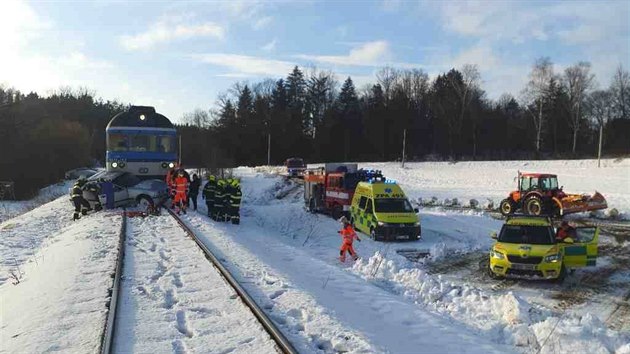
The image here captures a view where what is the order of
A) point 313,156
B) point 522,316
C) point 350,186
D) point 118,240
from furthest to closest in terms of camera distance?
point 313,156 < point 350,186 < point 118,240 < point 522,316

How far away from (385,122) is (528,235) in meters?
71.9

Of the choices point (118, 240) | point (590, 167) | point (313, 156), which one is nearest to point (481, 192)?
point (590, 167)

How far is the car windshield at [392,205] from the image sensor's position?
20.6 metres

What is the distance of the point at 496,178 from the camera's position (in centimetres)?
4344

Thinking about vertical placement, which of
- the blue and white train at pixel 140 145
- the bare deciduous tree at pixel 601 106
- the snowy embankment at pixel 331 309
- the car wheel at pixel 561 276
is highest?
the bare deciduous tree at pixel 601 106

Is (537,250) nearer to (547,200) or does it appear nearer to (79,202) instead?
(547,200)

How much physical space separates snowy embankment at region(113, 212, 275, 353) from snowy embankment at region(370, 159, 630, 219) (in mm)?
23808

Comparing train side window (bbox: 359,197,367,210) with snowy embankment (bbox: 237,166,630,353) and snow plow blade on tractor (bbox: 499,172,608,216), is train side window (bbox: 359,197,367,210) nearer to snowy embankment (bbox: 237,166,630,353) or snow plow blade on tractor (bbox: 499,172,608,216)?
snowy embankment (bbox: 237,166,630,353)

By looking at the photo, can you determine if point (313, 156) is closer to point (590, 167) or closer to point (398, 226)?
point (590, 167)

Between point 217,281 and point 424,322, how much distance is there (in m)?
3.63

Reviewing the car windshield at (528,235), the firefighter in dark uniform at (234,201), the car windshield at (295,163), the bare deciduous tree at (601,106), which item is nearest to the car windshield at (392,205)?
the firefighter in dark uniform at (234,201)

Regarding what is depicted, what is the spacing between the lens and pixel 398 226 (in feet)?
64.6

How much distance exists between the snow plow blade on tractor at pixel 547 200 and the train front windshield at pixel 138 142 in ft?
51.6

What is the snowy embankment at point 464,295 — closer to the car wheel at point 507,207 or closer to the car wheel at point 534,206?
the car wheel at point 534,206
